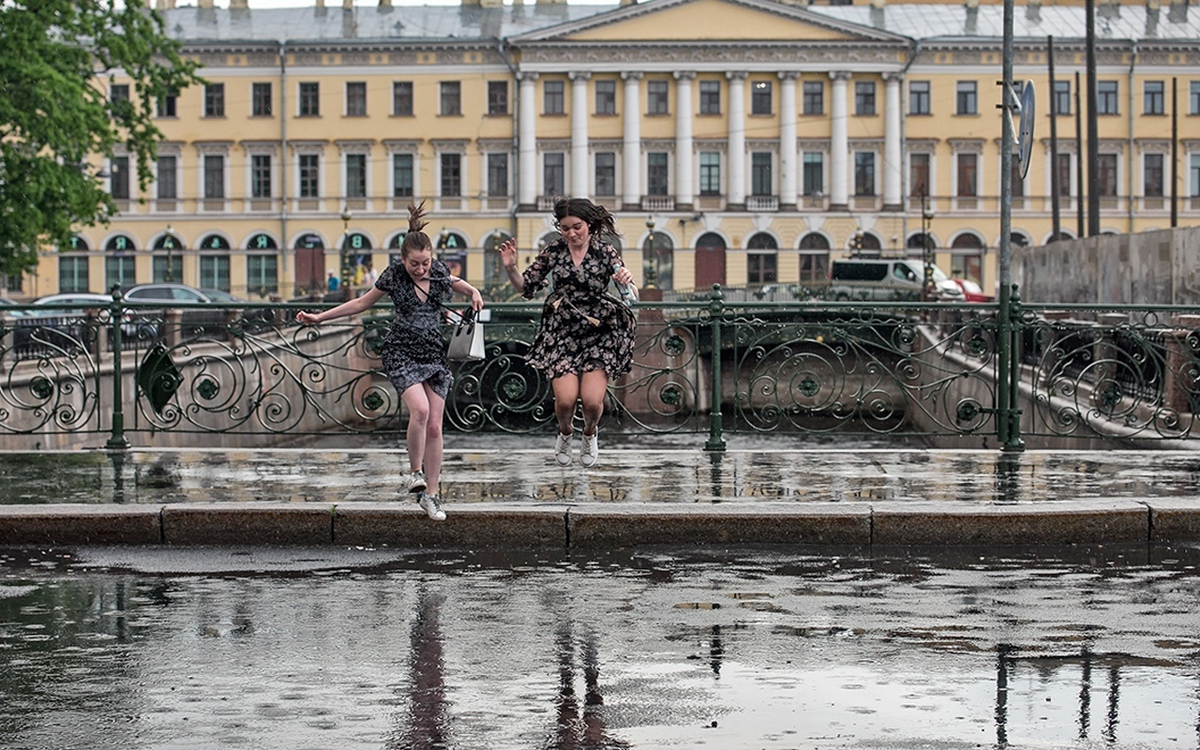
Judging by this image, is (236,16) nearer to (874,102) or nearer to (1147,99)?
(874,102)

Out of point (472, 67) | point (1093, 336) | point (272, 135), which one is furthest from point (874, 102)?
point (1093, 336)

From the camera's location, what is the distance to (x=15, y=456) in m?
14.0

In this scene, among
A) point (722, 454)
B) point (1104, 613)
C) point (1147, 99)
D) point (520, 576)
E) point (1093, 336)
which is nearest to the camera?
point (1104, 613)

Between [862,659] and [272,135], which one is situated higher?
[272,135]

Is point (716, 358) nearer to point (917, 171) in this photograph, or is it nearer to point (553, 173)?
point (553, 173)

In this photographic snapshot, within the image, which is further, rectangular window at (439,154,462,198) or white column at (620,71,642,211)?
rectangular window at (439,154,462,198)

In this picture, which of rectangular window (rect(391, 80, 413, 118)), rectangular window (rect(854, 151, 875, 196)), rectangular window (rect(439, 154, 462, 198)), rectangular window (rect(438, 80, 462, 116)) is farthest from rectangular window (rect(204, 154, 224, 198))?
rectangular window (rect(854, 151, 875, 196))

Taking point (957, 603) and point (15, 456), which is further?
point (15, 456)

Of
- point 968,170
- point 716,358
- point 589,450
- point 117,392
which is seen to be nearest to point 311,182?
point 968,170

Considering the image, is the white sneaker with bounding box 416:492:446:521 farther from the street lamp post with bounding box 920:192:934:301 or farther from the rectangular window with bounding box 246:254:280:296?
the rectangular window with bounding box 246:254:280:296

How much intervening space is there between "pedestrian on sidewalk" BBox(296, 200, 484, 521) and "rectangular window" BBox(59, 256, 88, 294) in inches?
3258

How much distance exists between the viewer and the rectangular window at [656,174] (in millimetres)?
90938

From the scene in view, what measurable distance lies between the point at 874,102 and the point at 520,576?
83535mm

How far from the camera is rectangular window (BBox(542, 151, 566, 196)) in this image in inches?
3565
